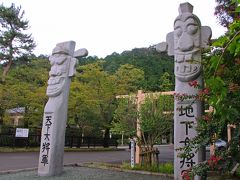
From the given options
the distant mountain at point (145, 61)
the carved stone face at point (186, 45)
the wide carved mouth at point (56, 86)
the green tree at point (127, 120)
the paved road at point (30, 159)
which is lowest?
the paved road at point (30, 159)

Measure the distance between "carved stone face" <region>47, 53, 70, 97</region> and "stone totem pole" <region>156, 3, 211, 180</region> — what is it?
360cm

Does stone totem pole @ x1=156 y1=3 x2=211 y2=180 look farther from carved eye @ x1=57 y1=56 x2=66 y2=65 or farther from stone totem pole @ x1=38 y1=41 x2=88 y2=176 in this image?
carved eye @ x1=57 y1=56 x2=66 y2=65

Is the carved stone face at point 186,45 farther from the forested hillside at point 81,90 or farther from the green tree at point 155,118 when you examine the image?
the forested hillside at point 81,90

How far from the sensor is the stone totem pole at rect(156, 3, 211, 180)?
6.98 metres

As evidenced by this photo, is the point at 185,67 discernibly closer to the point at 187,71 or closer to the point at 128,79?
the point at 187,71

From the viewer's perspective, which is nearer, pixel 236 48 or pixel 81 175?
pixel 236 48

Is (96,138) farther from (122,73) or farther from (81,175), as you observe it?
(81,175)

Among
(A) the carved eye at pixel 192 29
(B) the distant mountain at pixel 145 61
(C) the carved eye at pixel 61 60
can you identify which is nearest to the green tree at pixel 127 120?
(C) the carved eye at pixel 61 60

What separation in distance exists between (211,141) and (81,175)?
6024 mm

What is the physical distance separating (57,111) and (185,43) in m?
4.41

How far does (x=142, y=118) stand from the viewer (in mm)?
10367

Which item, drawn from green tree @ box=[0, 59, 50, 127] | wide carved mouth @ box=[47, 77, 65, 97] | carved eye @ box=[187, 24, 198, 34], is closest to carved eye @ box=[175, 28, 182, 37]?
carved eye @ box=[187, 24, 198, 34]

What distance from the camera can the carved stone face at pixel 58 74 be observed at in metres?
9.40

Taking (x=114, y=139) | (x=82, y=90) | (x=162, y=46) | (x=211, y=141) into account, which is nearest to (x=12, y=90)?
(x=82, y=90)
